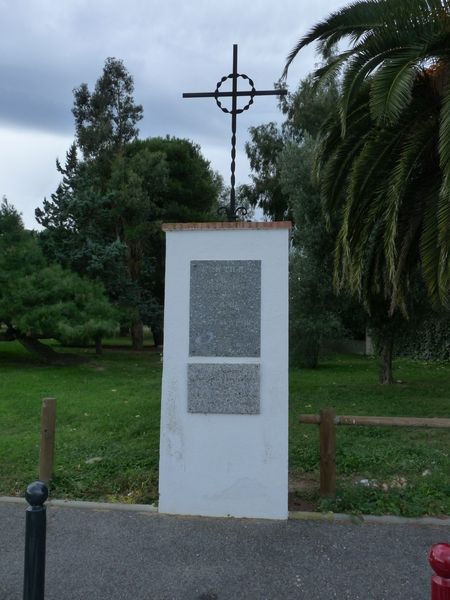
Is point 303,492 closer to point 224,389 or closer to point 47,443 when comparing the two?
point 224,389

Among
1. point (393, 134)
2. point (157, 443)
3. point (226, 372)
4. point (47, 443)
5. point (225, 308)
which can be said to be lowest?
point (157, 443)

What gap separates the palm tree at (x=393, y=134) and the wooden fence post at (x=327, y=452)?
3453 mm

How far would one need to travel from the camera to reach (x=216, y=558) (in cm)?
414

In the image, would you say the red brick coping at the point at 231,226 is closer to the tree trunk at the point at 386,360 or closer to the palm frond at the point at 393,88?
the palm frond at the point at 393,88

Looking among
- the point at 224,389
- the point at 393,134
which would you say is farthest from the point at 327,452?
the point at 393,134

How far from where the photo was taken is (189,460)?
5.07 meters

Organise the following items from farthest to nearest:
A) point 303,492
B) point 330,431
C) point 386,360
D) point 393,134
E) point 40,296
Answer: point 40,296 → point 386,360 → point 393,134 → point 303,492 → point 330,431

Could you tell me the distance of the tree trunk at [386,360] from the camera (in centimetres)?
1331

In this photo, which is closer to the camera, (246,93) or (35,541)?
(35,541)

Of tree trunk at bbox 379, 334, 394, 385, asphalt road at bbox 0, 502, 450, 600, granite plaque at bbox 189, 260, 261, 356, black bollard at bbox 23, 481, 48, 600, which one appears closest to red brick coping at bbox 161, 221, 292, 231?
granite plaque at bbox 189, 260, 261, 356

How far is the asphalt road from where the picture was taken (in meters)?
3.70

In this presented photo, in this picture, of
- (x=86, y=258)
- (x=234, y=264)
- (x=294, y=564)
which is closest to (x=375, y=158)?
(x=234, y=264)

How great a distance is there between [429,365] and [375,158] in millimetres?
12459

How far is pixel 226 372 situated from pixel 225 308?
543mm
